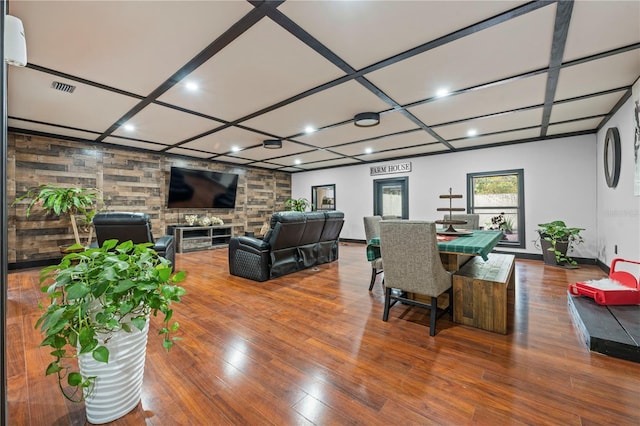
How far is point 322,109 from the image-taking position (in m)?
3.76

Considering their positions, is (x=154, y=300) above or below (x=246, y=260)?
above

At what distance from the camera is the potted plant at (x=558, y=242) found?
4695mm

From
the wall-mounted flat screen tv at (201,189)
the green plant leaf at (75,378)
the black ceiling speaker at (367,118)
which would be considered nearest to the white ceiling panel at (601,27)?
the black ceiling speaker at (367,118)

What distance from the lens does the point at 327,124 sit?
14.6 feet

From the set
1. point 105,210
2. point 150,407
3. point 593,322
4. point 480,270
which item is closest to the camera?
point 150,407

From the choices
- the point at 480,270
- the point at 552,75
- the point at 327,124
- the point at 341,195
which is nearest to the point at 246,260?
the point at 327,124

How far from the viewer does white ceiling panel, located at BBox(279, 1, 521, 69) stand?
6.02 feet

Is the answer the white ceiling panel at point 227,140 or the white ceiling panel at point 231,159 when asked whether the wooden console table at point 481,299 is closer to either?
the white ceiling panel at point 227,140

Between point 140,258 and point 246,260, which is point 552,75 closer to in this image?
point 140,258

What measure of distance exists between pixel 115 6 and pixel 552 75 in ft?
12.8

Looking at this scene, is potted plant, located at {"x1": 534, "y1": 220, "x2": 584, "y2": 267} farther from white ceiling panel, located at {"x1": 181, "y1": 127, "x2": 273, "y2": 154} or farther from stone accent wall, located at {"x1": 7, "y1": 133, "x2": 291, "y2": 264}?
stone accent wall, located at {"x1": 7, "y1": 133, "x2": 291, "y2": 264}

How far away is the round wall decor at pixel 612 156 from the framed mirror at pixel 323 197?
6.08 metres

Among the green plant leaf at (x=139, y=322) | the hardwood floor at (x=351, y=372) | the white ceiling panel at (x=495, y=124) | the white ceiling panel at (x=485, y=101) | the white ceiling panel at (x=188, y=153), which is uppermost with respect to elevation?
the white ceiling panel at (x=188, y=153)

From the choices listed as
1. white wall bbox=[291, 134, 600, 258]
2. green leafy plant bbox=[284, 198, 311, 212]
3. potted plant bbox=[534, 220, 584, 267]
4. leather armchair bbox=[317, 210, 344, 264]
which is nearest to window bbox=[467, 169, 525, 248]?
white wall bbox=[291, 134, 600, 258]
